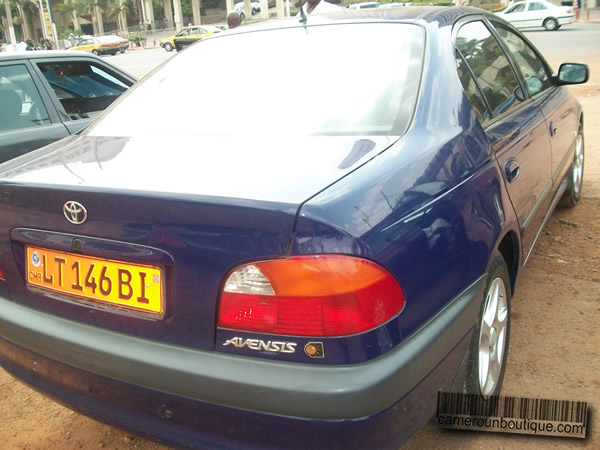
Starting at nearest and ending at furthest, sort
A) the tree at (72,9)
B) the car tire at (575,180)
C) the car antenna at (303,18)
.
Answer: the car antenna at (303,18) < the car tire at (575,180) < the tree at (72,9)

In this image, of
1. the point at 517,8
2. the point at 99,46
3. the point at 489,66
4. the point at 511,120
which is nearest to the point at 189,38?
the point at 99,46

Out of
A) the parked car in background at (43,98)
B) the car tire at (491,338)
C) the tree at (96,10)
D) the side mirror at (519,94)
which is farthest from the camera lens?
the tree at (96,10)

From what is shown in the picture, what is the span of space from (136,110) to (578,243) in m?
3.01

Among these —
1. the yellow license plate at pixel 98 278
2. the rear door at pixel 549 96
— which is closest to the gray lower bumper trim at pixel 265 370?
the yellow license plate at pixel 98 278

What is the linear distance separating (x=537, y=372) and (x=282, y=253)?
5.35 feet

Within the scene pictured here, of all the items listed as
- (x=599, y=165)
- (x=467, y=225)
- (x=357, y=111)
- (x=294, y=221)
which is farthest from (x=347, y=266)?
(x=599, y=165)

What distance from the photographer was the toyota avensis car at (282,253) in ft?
4.75

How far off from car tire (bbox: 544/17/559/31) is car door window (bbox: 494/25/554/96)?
2600 cm

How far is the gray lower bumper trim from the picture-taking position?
4.66 ft

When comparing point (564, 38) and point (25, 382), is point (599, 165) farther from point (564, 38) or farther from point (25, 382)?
point (564, 38)

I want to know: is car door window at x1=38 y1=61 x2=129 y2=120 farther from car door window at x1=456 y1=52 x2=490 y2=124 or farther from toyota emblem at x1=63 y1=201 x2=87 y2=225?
car door window at x1=456 y1=52 x2=490 y2=124

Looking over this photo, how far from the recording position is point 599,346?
269 centimetres

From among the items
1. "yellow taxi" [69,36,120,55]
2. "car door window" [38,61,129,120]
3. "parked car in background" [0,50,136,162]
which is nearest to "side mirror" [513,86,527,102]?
"parked car in background" [0,50,136,162]

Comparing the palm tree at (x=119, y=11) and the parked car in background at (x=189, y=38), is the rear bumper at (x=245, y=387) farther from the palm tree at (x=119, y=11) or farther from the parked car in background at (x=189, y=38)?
the palm tree at (x=119, y=11)
